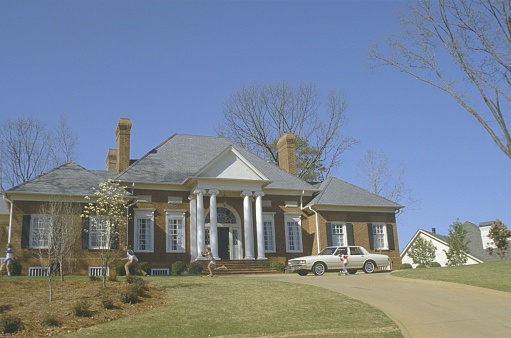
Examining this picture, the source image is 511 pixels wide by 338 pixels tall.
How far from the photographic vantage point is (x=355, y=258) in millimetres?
27578

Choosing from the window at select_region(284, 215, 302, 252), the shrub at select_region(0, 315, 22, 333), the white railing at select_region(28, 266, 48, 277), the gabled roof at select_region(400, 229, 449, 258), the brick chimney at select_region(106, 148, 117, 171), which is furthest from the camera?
the gabled roof at select_region(400, 229, 449, 258)

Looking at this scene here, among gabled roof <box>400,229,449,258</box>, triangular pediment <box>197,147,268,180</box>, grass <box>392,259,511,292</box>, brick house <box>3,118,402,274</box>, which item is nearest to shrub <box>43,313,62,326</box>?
grass <box>392,259,511,292</box>

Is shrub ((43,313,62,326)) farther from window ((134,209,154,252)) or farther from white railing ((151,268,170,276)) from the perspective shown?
window ((134,209,154,252))

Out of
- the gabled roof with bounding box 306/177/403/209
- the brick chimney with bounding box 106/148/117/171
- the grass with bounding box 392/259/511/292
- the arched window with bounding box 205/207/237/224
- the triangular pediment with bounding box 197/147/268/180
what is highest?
the brick chimney with bounding box 106/148/117/171

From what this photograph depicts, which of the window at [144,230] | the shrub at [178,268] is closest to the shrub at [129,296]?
the shrub at [178,268]

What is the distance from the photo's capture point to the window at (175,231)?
3056cm

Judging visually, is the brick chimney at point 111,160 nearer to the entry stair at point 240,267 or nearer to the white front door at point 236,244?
the white front door at point 236,244

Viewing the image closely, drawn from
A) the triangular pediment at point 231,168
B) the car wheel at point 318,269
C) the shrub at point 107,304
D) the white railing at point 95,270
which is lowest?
the shrub at point 107,304

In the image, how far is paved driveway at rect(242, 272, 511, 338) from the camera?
13.2 meters

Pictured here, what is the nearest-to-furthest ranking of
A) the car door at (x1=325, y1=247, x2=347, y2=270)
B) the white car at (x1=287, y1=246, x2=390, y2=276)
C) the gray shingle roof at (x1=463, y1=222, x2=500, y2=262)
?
the white car at (x1=287, y1=246, x2=390, y2=276) < the car door at (x1=325, y1=247, x2=347, y2=270) < the gray shingle roof at (x1=463, y1=222, x2=500, y2=262)

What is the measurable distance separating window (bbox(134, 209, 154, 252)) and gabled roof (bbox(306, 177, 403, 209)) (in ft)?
30.8

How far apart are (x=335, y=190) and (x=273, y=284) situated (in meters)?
16.1

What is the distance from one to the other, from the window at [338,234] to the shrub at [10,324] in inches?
897

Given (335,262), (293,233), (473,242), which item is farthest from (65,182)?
(473,242)
